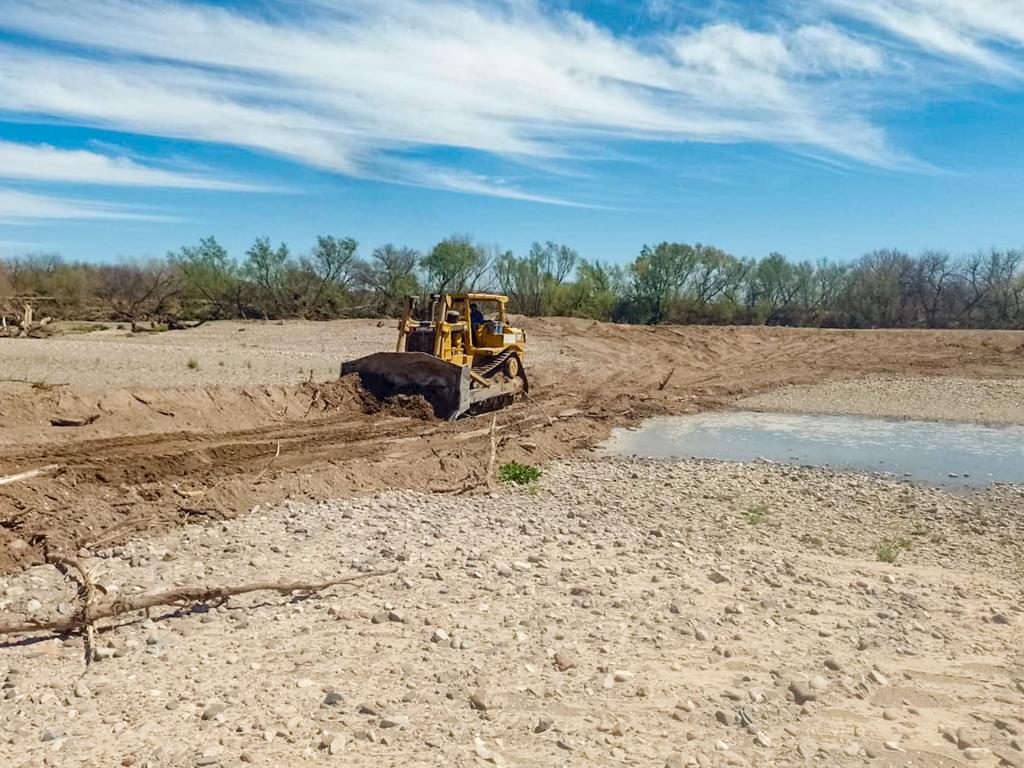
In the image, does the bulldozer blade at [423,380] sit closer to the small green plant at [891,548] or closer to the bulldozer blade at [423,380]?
the bulldozer blade at [423,380]

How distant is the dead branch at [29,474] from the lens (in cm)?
919

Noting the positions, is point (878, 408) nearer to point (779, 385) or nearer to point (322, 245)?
point (779, 385)

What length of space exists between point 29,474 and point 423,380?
8244mm

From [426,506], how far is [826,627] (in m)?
5.01

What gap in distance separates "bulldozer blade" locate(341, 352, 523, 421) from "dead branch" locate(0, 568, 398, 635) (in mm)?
9384

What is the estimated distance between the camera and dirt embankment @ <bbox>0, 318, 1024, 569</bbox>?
30.4 ft

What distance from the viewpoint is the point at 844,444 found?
17.9m

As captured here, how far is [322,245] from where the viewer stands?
52.2m

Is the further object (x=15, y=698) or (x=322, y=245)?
(x=322, y=245)

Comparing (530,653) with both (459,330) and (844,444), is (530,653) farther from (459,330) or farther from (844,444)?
(844,444)

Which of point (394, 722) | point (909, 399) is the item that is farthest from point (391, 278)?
point (394, 722)

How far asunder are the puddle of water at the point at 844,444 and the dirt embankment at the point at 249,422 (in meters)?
1.16

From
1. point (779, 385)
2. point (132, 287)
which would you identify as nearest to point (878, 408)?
point (779, 385)

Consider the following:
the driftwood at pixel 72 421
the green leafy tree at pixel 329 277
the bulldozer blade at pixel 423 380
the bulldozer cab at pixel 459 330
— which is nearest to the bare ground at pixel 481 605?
the driftwood at pixel 72 421
